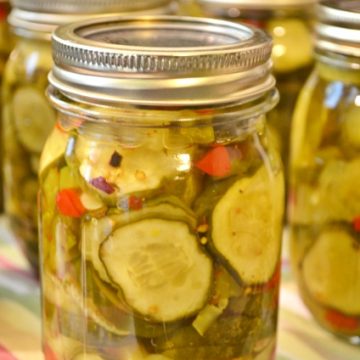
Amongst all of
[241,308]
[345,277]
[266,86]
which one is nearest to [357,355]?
[345,277]

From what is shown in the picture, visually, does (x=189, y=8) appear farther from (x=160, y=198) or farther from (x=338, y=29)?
(x=160, y=198)

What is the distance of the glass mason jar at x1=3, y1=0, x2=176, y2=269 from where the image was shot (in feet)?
2.59

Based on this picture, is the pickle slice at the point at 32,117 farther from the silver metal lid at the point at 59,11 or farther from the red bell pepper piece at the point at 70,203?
the red bell pepper piece at the point at 70,203

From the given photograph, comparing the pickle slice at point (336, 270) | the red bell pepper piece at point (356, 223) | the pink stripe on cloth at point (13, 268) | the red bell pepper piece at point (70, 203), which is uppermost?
the red bell pepper piece at point (70, 203)

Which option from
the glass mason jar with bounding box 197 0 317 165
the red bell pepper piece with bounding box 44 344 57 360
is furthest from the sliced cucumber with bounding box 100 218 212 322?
the glass mason jar with bounding box 197 0 317 165

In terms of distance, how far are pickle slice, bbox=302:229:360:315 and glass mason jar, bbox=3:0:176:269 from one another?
0.29m

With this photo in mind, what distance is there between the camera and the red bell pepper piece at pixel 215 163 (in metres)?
0.59


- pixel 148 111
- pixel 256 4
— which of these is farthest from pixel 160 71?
pixel 256 4

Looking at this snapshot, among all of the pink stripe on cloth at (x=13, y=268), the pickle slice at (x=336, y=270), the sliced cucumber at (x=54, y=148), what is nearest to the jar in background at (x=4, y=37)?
the pink stripe on cloth at (x=13, y=268)

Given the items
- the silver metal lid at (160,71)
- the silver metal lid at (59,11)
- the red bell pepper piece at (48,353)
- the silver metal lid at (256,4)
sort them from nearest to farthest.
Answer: the silver metal lid at (160,71), the red bell pepper piece at (48,353), the silver metal lid at (59,11), the silver metal lid at (256,4)

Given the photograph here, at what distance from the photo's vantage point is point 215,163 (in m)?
0.59

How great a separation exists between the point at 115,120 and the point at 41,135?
26cm

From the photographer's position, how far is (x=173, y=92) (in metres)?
0.56

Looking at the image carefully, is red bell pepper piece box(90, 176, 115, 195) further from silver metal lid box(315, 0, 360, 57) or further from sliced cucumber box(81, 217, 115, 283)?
silver metal lid box(315, 0, 360, 57)
